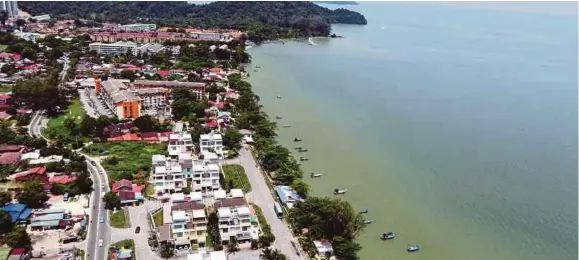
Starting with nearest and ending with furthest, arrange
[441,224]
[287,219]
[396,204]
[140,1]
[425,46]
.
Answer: [287,219] → [441,224] → [396,204] → [425,46] → [140,1]

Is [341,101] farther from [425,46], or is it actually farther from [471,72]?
→ [425,46]

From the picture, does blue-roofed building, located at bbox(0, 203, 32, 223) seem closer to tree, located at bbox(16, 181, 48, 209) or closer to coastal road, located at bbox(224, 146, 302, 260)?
tree, located at bbox(16, 181, 48, 209)

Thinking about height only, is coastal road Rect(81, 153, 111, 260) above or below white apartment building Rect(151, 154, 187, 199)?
below

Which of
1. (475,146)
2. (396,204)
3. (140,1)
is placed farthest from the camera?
(140,1)

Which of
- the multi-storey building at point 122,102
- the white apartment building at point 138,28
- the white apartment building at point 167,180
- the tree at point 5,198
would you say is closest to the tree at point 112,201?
the white apartment building at point 167,180

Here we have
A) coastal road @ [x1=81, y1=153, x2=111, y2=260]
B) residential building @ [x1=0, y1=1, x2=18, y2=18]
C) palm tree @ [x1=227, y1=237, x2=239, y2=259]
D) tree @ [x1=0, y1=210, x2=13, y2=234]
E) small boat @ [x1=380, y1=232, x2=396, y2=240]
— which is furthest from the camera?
residential building @ [x1=0, y1=1, x2=18, y2=18]

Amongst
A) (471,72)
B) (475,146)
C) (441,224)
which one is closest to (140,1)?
(471,72)

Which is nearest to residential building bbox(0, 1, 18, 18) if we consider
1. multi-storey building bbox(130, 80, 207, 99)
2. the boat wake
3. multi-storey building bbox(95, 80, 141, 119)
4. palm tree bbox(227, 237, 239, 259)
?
the boat wake
